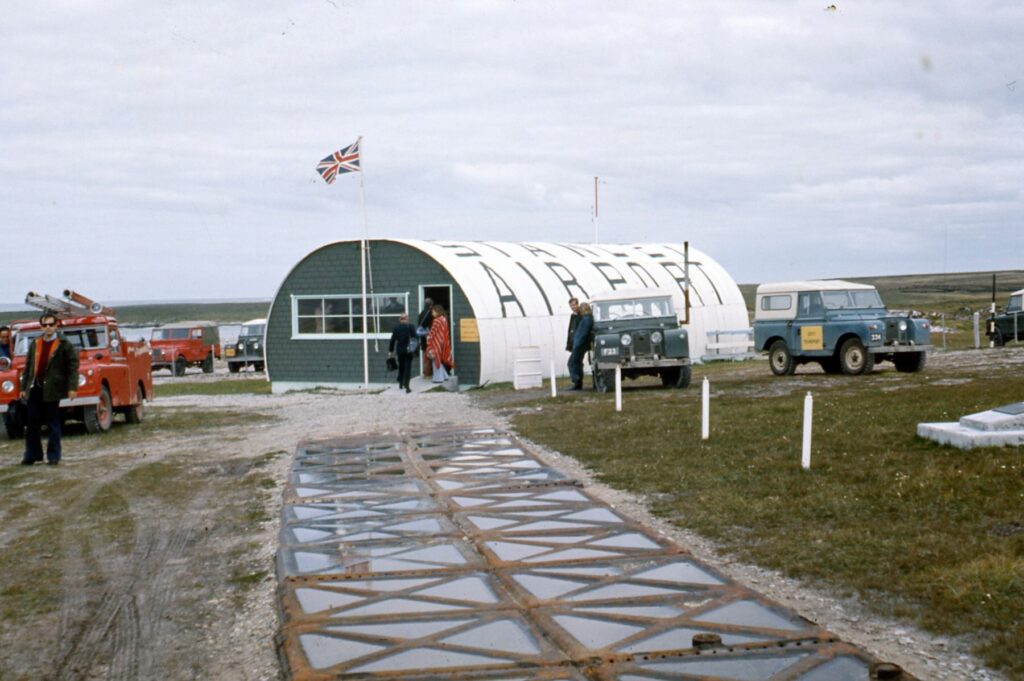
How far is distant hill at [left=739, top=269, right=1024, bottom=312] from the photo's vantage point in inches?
3719

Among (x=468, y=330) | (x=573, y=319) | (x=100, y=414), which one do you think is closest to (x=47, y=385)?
(x=100, y=414)

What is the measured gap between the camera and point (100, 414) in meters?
19.6

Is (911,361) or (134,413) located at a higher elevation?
(911,361)

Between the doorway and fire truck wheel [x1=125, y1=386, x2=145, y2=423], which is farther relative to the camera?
the doorway

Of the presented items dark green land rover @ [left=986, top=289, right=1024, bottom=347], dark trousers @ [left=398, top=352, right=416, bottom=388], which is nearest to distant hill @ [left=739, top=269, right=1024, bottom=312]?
dark green land rover @ [left=986, top=289, right=1024, bottom=347]

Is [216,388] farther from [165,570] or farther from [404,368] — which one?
[165,570]

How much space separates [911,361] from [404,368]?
36.3ft

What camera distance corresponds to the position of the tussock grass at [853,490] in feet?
23.2

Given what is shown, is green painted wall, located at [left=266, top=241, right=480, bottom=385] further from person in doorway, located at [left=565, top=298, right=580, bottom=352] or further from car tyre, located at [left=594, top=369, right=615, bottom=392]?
car tyre, located at [left=594, top=369, right=615, bottom=392]

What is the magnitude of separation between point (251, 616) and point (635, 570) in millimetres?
2452

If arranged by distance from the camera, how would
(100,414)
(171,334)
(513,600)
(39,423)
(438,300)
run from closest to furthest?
(513,600) < (39,423) < (100,414) < (438,300) < (171,334)

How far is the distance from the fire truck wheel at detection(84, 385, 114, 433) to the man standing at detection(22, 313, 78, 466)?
3807mm

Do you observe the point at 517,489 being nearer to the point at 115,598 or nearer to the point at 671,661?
the point at 115,598

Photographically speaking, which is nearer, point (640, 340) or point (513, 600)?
point (513, 600)
